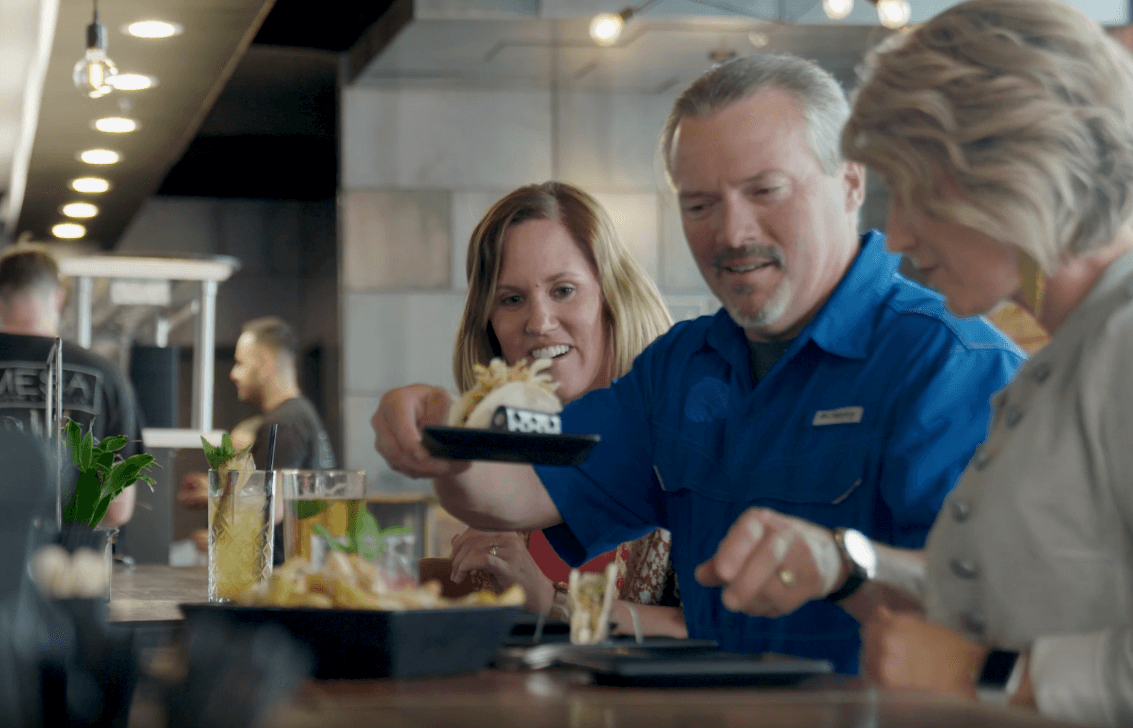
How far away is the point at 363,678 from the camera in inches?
39.8

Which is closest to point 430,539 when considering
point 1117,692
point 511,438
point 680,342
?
point 680,342

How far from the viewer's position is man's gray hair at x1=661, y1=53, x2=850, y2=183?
1.78 m

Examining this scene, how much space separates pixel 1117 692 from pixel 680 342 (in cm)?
108

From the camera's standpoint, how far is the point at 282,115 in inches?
312

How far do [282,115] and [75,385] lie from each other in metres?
4.67

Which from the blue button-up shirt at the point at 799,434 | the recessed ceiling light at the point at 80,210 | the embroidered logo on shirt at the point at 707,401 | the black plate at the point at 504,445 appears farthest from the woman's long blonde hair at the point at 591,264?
the recessed ceiling light at the point at 80,210

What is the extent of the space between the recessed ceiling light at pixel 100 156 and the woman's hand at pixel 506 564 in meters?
4.90

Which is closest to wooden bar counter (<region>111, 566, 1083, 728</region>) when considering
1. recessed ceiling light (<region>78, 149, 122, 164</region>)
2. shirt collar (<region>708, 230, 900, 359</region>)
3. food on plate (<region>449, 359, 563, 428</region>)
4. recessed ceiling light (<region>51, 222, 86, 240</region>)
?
food on plate (<region>449, 359, 563, 428</region>)

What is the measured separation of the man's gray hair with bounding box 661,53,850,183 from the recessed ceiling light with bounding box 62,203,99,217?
6.76m

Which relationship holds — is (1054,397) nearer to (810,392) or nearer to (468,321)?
(810,392)

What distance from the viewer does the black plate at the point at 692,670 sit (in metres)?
0.97

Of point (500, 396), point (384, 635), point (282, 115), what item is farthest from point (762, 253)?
point (282, 115)

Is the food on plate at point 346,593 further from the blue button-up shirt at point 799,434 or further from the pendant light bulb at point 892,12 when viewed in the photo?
the pendant light bulb at point 892,12

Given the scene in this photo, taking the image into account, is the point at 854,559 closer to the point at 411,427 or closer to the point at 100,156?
the point at 411,427
